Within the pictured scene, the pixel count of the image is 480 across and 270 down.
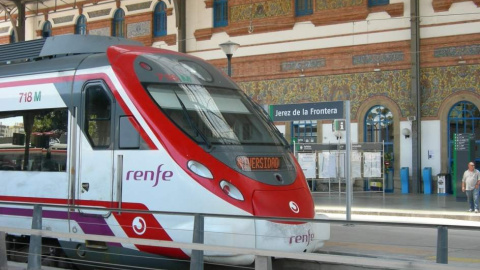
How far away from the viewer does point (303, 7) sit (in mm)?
27031

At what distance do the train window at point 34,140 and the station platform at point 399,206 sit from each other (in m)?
11.6

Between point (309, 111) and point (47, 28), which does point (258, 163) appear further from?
point (47, 28)

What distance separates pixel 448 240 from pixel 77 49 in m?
6.37

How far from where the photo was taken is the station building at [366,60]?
24.0 metres

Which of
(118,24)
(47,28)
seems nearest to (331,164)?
(118,24)

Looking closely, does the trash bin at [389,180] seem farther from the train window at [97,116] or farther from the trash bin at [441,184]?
the train window at [97,116]

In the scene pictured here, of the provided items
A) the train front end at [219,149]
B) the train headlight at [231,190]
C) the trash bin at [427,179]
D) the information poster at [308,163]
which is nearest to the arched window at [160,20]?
the information poster at [308,163]

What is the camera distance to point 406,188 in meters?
24.8

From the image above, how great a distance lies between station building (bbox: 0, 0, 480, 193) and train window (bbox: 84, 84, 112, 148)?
17.5 m

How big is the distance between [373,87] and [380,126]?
1.52 m

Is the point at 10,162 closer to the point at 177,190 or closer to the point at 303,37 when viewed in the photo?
the point at 177,190

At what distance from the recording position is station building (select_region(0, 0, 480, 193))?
24.0m

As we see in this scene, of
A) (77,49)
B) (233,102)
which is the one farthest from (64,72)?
(233,102)

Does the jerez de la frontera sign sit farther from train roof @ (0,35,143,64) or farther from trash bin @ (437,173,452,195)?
trash bin @ (437,173,452,195)
